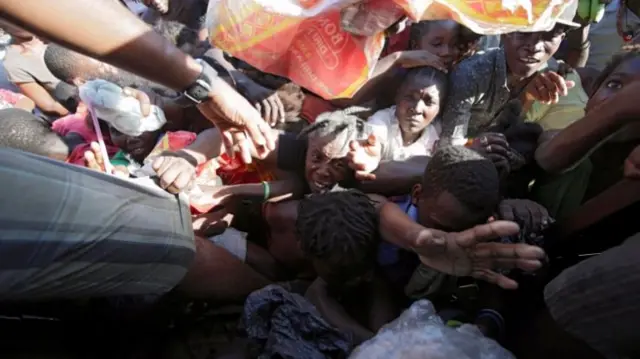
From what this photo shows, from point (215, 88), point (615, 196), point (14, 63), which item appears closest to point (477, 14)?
point (615, 196)

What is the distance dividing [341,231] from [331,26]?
608mm

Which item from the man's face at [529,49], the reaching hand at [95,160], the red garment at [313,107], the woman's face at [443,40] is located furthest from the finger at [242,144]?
the man's face at [529,49]

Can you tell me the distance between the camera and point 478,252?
1177 millimetres

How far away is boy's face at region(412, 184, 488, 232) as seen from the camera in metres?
1.31

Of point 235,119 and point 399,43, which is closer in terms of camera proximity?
point 235,119

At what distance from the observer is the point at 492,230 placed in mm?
1120

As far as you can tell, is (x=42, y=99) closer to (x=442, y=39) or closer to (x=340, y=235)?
(x=442, y=39)

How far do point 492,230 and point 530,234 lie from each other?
0.77 feet

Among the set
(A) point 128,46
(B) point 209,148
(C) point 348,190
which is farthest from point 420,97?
(A) point 128,46

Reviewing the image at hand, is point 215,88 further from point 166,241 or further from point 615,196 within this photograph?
point 615,196

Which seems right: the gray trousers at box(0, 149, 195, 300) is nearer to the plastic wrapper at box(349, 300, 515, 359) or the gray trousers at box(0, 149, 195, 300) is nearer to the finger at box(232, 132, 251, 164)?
the finger at box(232, 132, 251, 164)

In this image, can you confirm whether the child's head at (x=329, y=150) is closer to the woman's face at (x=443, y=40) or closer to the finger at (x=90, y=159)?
the woman's face at (x=443, y=40)

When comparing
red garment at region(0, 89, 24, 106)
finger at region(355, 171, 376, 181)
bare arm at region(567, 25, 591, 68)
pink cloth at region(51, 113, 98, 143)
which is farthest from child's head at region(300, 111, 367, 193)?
red garment at region(0, 89, 24, 106)

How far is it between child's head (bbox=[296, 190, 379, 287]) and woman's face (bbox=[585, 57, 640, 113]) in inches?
25.4
